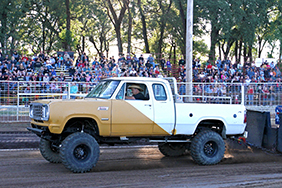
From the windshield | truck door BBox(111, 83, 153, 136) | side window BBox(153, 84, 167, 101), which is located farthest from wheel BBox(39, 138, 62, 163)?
side window BBox(153, 84, 167, 101)

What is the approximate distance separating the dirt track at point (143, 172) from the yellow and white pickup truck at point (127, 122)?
45 cm

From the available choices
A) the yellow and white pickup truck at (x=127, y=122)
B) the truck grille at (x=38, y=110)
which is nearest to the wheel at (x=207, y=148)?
the yellow and white pickup truck at (x=127, y=122)

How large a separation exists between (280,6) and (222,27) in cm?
967

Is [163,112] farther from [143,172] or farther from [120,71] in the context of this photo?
[120,71]

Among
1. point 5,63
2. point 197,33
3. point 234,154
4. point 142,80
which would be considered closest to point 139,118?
point 142,80

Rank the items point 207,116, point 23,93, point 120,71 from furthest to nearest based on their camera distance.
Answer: point 120,71, point 23,93, point 207,116

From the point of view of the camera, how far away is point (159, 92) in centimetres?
867

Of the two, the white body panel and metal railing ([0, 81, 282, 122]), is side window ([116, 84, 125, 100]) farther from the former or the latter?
metal railing ([0, 81, 282, 122])

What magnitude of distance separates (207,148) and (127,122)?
235 cm

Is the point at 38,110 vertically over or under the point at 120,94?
under

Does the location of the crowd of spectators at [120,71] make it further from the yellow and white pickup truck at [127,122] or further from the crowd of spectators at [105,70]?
the yellow and white pickup truck at [127,122]

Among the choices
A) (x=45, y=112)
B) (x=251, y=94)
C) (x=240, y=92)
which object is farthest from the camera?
(x=251, y=94)

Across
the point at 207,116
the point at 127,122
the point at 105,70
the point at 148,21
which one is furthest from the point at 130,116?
the point at 148,21

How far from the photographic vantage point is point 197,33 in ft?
127
